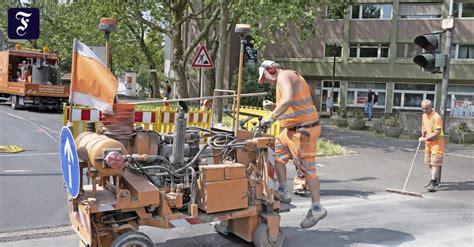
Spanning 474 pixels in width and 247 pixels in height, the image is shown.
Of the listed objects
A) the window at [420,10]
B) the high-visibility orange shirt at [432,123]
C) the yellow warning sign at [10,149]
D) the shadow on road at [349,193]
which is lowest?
the shadow on road at [349,193]

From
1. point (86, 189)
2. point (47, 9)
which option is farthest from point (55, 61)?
point (86, 189)

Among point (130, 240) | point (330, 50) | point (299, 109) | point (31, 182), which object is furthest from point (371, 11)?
point (130, 240)

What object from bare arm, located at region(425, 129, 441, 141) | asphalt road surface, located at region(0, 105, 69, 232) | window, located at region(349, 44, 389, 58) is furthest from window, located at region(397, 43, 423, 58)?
bare arm, located at region(425, 129, 441, 141)

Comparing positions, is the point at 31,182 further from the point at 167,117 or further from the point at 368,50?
the point at 368,50

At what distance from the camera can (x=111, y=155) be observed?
438cm

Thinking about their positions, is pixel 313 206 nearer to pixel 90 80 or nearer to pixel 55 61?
pixel 90 80

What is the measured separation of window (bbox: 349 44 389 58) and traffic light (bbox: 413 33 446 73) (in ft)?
92.4

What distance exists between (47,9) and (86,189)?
35.7m

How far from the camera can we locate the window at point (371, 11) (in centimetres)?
3725

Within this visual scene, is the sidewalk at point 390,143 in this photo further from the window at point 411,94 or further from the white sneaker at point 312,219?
the window at point 411,94

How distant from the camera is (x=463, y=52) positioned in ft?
116

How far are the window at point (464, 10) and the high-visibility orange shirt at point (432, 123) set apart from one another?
97.6 feet

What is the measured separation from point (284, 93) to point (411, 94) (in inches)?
1328
